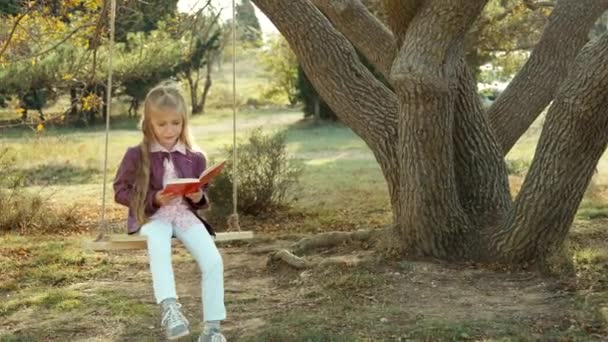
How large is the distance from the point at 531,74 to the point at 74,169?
1044 centimetres

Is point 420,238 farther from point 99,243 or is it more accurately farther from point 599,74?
point 99,243

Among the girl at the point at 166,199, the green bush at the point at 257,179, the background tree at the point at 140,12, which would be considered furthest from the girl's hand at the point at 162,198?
the green bush at the point at 257,179

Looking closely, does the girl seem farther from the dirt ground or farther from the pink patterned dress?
the dirt ground

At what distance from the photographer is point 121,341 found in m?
4.72

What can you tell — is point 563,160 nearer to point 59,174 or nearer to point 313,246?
point 313,246

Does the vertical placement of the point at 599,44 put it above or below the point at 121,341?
above

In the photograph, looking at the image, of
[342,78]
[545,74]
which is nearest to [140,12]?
[342,78]

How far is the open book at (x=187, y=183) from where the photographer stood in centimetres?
396

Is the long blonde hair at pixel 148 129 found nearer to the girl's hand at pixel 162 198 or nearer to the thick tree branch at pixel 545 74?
the girl's hand at pixel 162 198

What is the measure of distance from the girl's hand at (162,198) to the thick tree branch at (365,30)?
9.83ft

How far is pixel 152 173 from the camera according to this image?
167 inches

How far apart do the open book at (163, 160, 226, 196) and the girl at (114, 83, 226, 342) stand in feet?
0.29

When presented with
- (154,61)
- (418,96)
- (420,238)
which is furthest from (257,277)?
(154,61)

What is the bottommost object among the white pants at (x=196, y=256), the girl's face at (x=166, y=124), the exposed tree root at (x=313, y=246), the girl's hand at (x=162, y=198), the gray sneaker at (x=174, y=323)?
the exposed tree root at (x=313, y=246)
